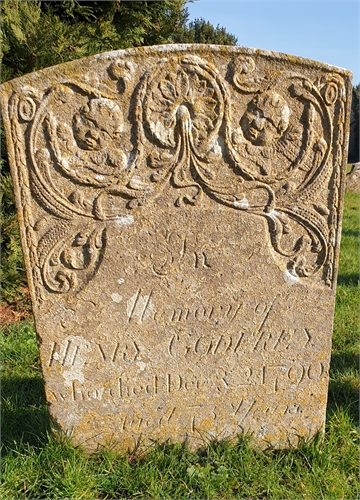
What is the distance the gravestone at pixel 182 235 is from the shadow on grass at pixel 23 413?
15.5 inches

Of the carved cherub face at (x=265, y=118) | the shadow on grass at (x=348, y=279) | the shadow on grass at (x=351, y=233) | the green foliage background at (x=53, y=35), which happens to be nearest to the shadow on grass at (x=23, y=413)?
the green foliage background at (x=53, y=35)

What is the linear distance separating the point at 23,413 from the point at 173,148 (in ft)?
7.00

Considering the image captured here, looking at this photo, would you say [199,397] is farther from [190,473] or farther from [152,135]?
[152,135]

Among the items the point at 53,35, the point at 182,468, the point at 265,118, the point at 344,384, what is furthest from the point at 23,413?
the point at 53,35

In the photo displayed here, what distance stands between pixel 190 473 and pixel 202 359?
24.7 inches

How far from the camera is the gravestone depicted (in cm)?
234

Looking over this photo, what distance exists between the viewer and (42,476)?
265cm

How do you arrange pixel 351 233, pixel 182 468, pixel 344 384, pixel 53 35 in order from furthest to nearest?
pixel 351 233
pixel 53 35
pixel 344 384
pixel 182 468

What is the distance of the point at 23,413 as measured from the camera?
3.29 metres

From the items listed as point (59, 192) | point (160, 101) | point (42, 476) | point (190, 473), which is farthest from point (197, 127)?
point (42, 476)

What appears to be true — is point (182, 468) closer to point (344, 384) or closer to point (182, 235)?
point (182, 235)

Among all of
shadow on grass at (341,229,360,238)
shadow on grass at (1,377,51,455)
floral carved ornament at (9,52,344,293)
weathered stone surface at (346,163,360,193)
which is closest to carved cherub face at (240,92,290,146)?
floral carved ornament at (9,52,344,293)

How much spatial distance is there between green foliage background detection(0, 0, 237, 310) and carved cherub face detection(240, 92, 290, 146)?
9.56 feet

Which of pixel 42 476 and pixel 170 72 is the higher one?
pixel 170 72
